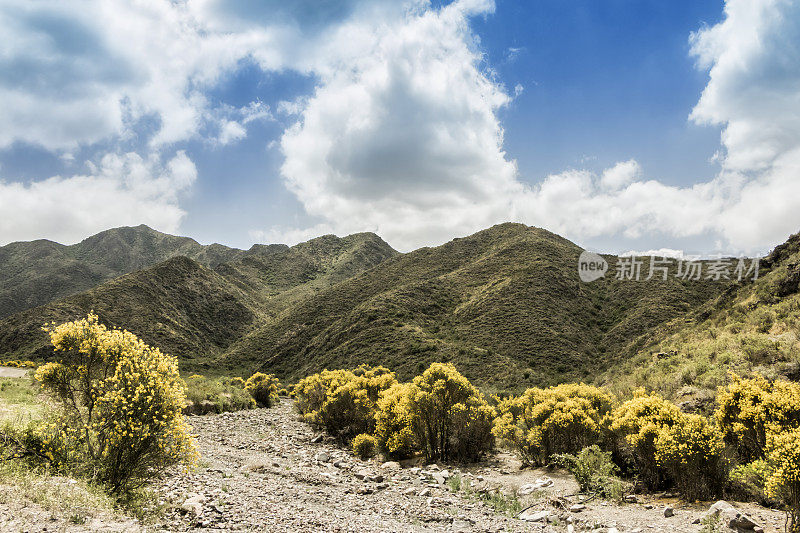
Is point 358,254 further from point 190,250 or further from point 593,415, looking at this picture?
point 593,415

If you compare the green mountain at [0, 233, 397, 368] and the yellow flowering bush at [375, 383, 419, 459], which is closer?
the yellow flowering bush at [375, 383, 419, 459]

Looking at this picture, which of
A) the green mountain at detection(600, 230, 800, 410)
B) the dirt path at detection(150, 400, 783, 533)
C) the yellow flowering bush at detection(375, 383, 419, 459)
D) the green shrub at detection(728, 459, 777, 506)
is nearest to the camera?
the green shrub at detection(728, 459, 777, 506)

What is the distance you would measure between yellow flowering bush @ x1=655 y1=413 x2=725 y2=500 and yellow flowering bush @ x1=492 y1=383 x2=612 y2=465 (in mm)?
3525

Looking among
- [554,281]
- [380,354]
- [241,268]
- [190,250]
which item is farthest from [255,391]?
[190,250]

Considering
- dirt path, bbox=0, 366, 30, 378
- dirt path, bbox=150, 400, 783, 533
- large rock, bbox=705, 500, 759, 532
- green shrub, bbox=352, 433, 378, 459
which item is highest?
large rock, bbox=705, 500, 759, 532

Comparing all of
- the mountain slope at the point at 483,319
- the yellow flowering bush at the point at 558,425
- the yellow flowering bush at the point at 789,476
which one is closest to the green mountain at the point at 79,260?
A: the mountain slope at the point at 483,319

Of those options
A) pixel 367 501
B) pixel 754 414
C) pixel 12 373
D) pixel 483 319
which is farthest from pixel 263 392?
pixel 754 414

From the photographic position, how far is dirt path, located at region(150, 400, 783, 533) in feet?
23.8

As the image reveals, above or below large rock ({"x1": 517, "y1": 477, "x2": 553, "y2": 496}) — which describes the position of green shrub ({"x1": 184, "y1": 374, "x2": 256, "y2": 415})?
below

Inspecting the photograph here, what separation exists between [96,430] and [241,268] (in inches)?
4415

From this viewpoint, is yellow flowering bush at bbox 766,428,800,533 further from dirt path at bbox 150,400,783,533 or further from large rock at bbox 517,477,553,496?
large rock at bbox 517,477,553,496

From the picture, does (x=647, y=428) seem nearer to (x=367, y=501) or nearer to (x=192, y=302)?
(x=367, y=501)

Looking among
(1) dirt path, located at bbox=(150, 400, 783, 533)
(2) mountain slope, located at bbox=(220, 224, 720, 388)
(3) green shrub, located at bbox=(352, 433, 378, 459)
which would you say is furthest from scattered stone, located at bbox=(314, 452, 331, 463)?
(2) mountain slope, located at bbox=(220, 224, 720, 388)

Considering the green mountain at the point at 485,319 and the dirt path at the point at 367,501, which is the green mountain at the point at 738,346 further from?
the dirt path at the point at 367,501
